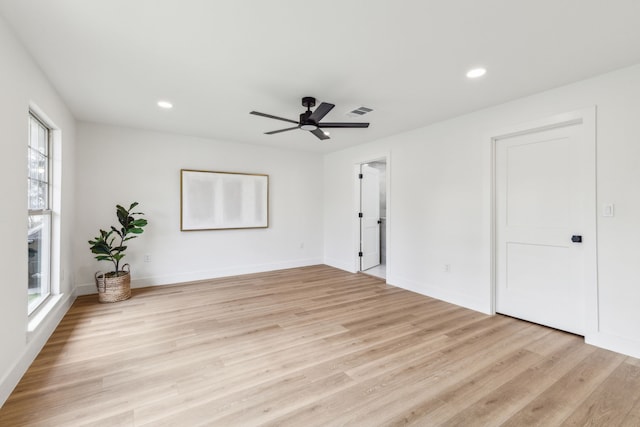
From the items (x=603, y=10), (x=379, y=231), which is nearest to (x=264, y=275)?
(x=379, y=231)

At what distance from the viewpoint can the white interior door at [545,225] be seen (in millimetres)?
2770

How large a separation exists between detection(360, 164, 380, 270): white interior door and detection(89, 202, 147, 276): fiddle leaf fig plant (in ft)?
12.1

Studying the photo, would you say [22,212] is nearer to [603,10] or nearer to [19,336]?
[19,336]

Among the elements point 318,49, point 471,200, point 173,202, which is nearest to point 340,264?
point 471,200

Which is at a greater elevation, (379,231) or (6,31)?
(6,31)

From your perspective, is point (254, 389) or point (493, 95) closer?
point (254, 389)

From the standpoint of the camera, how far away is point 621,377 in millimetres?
2137

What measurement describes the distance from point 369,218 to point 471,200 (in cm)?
247

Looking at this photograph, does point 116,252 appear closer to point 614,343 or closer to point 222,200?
point 222,200

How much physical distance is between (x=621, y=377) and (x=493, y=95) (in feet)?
8.69

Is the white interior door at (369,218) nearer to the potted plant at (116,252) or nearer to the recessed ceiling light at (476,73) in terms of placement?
the recessed ceiling light at (476,73)

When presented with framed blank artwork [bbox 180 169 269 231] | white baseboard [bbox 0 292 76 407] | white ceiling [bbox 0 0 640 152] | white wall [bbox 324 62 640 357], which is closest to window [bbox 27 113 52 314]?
white baseboard [bbox 0 292 76 407]

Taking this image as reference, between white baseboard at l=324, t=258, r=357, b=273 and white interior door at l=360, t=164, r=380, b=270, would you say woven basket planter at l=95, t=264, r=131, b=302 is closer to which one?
white baseboard at l=324, t=258, r=357, b=273

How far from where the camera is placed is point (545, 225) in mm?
3029
